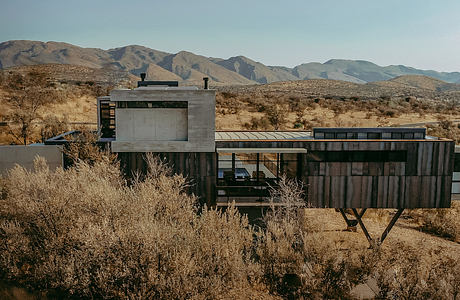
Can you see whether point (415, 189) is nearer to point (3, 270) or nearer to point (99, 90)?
point (3, 270)

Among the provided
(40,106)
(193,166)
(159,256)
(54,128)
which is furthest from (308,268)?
(40,106)

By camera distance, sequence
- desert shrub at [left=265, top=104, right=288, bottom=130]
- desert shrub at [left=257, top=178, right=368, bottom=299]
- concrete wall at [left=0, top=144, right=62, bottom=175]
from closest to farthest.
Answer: desert shrub at [left=257, top=178, right=368, bottom=299] → concrete wall at [left=0, top=144, right=62, bottom=175] → desert shrub at [left=265, top=104, right=288, bottom=130]

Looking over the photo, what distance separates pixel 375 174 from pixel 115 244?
11.2 m

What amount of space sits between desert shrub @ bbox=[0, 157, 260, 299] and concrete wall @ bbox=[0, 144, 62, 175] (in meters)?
2.90

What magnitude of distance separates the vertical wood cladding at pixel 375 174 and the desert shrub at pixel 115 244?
18.1 ft

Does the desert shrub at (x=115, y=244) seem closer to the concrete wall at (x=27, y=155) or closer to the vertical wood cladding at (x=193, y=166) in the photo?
the vertical wood cladding at (x=193, y=166)

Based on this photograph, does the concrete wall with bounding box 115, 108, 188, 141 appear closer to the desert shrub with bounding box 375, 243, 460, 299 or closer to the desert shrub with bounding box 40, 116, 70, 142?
the desert shrub with bounding box 375, 243, 460, 299

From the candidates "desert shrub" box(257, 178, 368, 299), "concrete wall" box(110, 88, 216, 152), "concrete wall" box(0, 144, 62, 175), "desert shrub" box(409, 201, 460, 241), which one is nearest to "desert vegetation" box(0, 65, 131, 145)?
"concrete wall" box(0, 144, 62, 175)

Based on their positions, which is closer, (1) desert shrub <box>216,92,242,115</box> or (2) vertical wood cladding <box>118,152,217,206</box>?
(2) vertical wood cladding <box>118,152,217,206</box>

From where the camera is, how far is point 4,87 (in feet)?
141

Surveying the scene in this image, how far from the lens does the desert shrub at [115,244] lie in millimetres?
9500

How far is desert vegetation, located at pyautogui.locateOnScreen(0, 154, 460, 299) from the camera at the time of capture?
9578mm

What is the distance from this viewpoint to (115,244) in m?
9.74


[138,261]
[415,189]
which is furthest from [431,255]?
[138,261]
